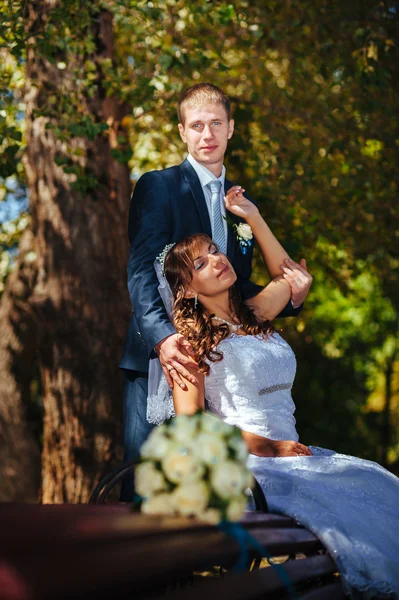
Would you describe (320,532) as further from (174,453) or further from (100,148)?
(100,148)

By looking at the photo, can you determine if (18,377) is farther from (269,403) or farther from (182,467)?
(182,467)

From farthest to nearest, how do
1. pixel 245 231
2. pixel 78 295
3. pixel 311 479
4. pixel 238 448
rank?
pixel 78 295 < pixel 245 231 < pixel 311 479 < pixel 238 448

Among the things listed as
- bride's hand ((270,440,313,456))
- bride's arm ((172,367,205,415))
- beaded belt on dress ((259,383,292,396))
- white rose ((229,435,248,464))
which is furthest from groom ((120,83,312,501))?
white rose ((229,435,248,464))

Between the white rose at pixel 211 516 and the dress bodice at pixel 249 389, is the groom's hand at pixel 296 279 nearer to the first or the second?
the dress bodice at pixel 249 389

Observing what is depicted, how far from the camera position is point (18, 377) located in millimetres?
10445

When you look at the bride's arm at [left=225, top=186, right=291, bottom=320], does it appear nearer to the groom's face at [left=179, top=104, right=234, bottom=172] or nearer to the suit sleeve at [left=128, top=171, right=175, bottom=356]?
the groom's face at [left=179, top=104, right=234, bottom=172]

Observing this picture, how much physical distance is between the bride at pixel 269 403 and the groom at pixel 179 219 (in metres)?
0.12

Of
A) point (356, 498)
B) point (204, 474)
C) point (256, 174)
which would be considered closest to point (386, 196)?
point (256, 174)

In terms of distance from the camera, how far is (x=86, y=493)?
756 centimetres

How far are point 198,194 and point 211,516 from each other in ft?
8.66

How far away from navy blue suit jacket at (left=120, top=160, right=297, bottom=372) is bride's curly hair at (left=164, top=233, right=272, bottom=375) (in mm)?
126

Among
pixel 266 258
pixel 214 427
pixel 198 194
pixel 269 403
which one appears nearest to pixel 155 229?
pixel 198 194

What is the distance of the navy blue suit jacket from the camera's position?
14.5ft

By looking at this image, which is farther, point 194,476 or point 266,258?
point 266,258
